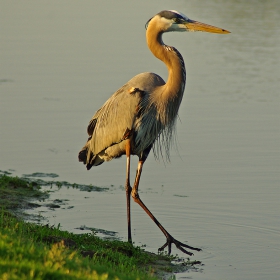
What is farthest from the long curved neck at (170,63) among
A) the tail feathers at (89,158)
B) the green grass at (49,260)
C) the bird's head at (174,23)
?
the green grass at (49,260)

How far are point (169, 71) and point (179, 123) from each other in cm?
487

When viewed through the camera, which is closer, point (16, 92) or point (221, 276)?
point (221, 276)

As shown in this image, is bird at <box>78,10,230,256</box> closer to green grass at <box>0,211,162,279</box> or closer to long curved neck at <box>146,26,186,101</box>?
long curved neck at <box>146,26,186,101</box>

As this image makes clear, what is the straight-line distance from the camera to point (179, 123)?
44.3 ft

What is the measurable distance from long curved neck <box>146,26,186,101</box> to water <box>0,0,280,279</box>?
6.12ft

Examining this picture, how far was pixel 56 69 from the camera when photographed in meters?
16.5

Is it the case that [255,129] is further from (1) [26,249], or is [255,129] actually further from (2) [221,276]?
(1) [26,249]

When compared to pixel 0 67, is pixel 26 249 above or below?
below

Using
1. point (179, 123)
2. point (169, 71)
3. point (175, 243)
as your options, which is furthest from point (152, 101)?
point (179, 123)

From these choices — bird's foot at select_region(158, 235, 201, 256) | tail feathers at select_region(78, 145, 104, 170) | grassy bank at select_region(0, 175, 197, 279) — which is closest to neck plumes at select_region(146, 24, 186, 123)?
tail feathers at select_region(78, 145, 104, 170)

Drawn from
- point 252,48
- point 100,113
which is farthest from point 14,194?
point 252,48

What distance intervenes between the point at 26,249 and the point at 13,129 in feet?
26.7

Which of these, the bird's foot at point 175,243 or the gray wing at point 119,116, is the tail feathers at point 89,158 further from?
the bird's foot at point 175,243

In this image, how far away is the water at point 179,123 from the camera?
9289 millimetres
